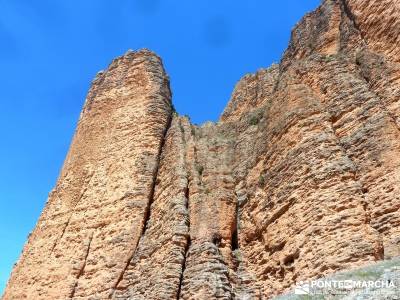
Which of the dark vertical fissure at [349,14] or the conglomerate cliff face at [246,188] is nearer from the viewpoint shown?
the conglomerate cliff face at [246,188]

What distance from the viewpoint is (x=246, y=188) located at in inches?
627

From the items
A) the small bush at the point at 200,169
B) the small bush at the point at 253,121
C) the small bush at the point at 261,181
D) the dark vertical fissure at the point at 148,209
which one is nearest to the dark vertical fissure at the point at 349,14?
the small bush at the point at 253,121

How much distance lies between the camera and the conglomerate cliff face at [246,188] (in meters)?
11.8

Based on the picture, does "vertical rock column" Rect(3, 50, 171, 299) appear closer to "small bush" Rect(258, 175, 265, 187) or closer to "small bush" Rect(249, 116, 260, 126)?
"small bush" Rect(249, 116, 260, 126)

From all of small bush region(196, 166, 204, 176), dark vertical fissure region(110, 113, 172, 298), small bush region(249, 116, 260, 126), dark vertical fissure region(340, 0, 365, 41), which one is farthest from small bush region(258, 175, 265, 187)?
dark vertical fissure region(340, 0, 365, 41)

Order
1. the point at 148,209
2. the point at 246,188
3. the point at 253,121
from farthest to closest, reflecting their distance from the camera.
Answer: the point at 253,121
the point at 148,209
the point at 246,188

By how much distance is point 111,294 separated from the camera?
1420 centimetres

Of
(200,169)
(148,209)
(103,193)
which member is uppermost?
(200,169)

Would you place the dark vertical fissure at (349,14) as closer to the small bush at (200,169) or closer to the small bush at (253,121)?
the small bush at (253,121)

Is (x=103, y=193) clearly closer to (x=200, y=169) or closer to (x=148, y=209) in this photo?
(x=148, y=209)

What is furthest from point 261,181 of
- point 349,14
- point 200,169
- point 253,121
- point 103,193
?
point 349,14

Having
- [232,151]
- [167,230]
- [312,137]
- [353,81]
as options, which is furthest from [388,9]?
[167,230]

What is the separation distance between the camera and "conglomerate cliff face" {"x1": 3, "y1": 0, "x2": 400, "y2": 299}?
11758 millimetres

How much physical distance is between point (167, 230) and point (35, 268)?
6.02m
